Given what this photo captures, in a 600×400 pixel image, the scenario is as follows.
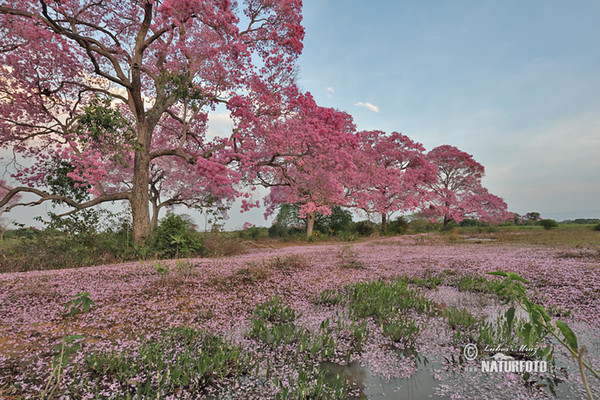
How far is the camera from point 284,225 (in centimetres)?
3098

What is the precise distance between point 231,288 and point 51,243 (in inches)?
398

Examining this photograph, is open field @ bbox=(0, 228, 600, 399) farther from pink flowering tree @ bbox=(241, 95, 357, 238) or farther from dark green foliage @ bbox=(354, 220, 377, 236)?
dark green foliage @ bbox=(354, 220, 377, 236)

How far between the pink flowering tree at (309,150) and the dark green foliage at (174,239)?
456 centimetres

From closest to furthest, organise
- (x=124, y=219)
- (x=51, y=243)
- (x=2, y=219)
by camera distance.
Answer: (x=51, y=243), (x=124, y=219), (x=2, y=219)

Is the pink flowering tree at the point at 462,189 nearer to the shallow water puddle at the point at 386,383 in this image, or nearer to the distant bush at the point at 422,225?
the distant bush at the point at 422,225

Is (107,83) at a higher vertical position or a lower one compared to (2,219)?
higher

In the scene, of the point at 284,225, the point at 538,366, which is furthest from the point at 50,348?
the point at 284,225

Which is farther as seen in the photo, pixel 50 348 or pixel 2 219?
pixel 2 219

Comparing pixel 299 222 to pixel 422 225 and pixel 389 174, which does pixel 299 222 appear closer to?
pixel 389 174

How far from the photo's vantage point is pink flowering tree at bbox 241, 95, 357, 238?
→ 1634cm

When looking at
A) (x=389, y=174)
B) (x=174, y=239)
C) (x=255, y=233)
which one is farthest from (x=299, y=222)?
(x=174, y=239)

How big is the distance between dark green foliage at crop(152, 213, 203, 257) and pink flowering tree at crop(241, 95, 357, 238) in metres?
4.56

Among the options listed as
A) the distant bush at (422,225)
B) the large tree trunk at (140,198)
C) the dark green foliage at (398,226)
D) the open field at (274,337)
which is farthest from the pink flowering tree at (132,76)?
the distant bush at (422,225)

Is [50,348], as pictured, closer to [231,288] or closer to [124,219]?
[231,288]
